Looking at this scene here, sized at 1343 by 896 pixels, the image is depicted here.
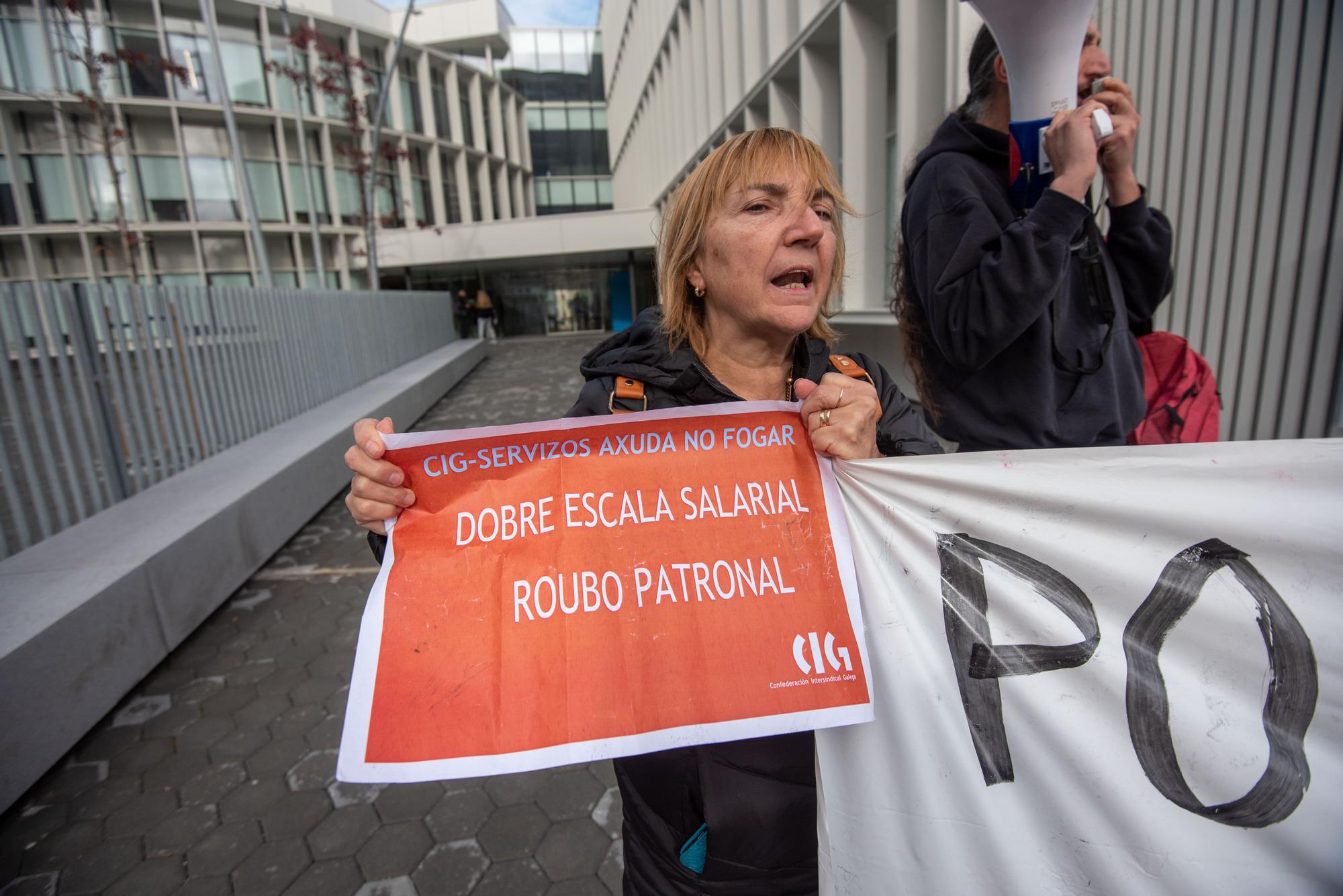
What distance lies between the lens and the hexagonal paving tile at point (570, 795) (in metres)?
2.53

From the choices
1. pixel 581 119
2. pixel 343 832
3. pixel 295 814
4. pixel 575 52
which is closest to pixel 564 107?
pixel 581 119

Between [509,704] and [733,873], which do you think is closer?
[509,704]

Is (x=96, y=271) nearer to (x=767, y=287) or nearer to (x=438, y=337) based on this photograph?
(x=438, y=337)

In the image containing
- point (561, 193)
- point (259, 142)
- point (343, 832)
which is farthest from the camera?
point (561, 193)

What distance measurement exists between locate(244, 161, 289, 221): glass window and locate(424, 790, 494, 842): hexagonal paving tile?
29.8m

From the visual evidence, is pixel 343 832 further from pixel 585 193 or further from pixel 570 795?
pixel 585 193

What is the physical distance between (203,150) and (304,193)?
3.55 meters

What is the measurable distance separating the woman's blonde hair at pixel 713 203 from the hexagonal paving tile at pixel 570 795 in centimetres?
198

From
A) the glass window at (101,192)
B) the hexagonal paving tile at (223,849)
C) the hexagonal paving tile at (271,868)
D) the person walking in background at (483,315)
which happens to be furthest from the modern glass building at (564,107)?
the hexagonal paving tile at (271,868)

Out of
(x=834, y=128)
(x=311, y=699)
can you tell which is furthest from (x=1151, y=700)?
(x=834, y=128)

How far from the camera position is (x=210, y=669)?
3547 millimetres

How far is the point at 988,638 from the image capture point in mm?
1222

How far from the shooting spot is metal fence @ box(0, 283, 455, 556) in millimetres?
3611

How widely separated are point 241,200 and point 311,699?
2925 cm
